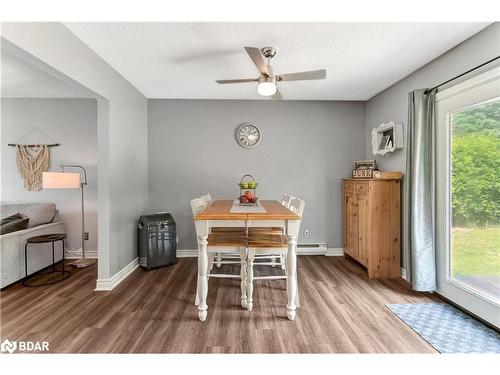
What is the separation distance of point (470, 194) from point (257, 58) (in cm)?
220

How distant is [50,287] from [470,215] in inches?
168

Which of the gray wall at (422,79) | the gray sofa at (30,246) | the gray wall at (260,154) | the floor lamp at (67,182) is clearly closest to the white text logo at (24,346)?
the gray sofa at (30,246)

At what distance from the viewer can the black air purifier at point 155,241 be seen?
3184 millimetres

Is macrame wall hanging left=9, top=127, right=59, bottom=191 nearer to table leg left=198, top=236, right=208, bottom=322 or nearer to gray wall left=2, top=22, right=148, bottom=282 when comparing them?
gray wall left=2, top=22, right=148, bottom=282

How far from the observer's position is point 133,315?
2.11 meters

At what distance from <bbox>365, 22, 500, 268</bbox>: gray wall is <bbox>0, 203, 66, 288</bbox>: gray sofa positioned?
4.31 meters

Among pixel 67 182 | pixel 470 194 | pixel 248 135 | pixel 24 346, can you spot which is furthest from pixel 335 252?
pixel 67 182

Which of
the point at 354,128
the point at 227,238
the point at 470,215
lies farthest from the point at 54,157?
the point at 470,215

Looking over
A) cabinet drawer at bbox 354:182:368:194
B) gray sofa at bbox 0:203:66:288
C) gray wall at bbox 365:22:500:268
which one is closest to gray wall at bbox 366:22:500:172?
gray wall at bbox 365:22:500:268

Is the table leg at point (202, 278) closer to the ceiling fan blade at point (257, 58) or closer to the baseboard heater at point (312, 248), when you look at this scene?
the ceiling fan blade at point (257, 58)

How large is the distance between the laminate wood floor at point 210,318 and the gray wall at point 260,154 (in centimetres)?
120

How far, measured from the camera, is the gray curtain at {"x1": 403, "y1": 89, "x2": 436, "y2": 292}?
2.47 m

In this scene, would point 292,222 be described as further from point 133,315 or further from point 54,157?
point 54,157

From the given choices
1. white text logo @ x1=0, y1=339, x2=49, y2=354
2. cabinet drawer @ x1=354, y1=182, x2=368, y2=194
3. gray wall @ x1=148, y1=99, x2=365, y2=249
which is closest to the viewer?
white text logo @ x1=0, y1=339, x2=49, y2=354
